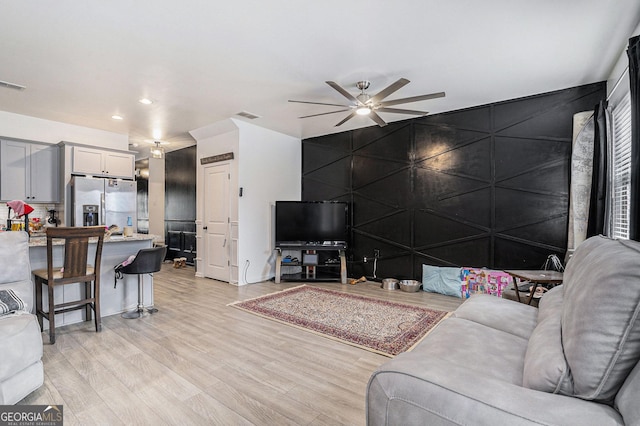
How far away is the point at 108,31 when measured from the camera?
262cm

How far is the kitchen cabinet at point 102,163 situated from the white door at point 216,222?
1.37 meters

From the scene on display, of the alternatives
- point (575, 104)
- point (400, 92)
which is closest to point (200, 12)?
point (400, 92)

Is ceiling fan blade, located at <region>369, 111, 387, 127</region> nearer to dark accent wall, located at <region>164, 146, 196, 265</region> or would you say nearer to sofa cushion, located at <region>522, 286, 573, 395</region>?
sofa cushion, located at <region>522, 286, 573, 395</region>

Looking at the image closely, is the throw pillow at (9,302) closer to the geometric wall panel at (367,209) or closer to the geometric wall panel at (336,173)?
the geometric wall panel at (367,209)

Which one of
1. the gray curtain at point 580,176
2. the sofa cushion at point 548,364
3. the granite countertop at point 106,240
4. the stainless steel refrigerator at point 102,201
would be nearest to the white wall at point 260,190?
the granite countertop at point 106,240

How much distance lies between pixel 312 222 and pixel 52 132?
4.52 metres

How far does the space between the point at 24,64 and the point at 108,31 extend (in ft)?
4.41

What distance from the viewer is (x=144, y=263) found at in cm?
348

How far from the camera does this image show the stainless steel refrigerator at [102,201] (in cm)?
498

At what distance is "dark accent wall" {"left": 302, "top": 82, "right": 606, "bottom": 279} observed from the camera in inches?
159

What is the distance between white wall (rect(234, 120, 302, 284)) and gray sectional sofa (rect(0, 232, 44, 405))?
3.06m

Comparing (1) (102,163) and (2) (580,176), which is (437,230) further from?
(1) (102,163)

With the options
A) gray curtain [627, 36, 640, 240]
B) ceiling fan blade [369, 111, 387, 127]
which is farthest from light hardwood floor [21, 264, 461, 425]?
ceiling fan blade [369, 111, 387, 127]

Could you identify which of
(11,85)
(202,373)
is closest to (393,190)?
(202,373)
